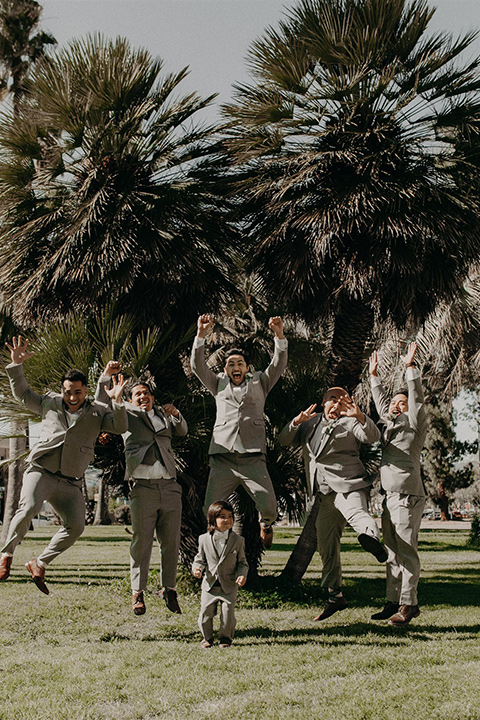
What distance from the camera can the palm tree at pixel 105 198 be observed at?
364 inches

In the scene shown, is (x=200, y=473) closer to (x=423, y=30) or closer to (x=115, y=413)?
(x=115, y=413)

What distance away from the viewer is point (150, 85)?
962 cm

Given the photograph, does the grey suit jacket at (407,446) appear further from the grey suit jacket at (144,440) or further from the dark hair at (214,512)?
the grey suit jacket at (144,440)

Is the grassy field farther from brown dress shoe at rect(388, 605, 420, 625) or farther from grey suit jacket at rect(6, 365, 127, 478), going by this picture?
grey suit jacket at rect(6, 365, 127, 478)

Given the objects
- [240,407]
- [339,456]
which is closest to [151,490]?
[240,407]

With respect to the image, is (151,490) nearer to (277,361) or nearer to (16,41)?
(277,361)

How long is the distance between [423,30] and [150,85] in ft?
12.3

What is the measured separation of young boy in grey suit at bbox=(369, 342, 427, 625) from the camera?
673cm

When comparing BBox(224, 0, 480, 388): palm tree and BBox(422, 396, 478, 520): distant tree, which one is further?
BBox(422, 396, 478, 520): distant tree

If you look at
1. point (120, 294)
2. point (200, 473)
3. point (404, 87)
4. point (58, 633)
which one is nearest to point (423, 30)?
point (404, 87)

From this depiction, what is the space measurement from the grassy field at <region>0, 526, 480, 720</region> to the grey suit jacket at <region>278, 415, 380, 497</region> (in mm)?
1497

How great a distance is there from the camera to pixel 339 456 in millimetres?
6984

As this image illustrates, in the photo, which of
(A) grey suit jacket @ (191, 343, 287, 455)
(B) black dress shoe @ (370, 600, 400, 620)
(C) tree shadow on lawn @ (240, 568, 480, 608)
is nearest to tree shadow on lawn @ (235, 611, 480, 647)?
(B) black dress shoe @ (370, 600, 400, 620)

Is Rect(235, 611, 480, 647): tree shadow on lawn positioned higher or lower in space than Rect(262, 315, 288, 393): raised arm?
lower
